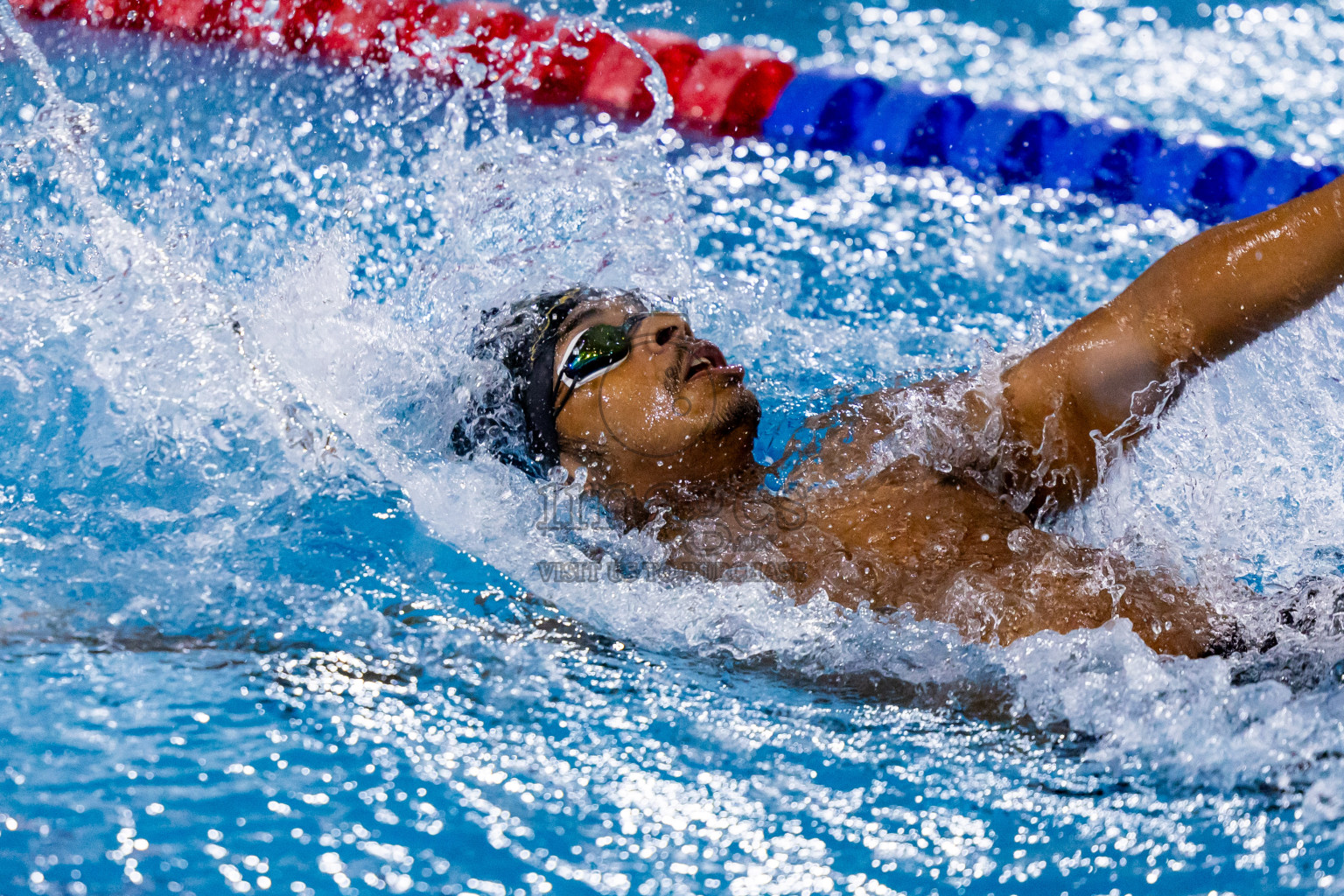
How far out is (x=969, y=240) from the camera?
3213mm

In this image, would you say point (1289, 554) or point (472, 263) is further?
point (472, 263)

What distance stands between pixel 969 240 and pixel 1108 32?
5.53 feet

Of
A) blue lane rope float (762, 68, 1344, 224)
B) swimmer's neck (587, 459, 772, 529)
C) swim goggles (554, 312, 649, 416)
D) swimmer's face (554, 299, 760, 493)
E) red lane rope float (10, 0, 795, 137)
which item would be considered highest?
red lane rope float (10, 0, 795, 137)

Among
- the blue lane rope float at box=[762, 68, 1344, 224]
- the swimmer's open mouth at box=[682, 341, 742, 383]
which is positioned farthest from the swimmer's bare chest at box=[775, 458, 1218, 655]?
the blue lane rope float at box=[762, 68, 1344, 224]

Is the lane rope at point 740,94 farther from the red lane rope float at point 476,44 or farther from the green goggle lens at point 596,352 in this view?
the green goggle lens at point 596,352

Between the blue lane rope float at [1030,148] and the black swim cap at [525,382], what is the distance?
5.58 feet

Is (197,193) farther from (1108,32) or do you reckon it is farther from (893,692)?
(1108,32)

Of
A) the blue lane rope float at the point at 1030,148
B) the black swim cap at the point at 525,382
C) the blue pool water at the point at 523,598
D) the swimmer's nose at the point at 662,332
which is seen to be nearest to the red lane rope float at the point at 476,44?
the blue lane rope float at the point at 1030,148

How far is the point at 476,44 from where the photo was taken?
3912 millimetres

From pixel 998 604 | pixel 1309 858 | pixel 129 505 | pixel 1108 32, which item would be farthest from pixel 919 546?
pixel 1108 32

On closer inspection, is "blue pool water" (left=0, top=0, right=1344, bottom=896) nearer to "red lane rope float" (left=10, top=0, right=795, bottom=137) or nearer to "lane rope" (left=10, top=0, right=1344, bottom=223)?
"lane rope" (left=10, top=0, right=1344, bottom=223)

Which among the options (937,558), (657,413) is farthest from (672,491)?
(937,558)

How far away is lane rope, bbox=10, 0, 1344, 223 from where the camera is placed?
3.27 metres

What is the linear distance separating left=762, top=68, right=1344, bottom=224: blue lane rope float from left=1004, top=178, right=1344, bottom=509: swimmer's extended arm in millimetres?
1594
